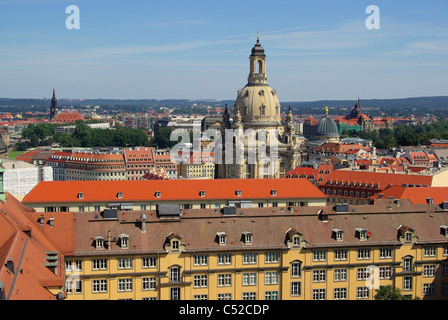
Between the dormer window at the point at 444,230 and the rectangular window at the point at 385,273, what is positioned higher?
the dormer window at the point at 444,230

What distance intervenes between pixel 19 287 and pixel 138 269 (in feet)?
46.4

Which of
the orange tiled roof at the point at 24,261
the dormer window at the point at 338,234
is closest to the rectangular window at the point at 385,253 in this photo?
the dormer window at the point at 338,234

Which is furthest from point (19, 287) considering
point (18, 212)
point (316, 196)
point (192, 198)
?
point (316, 196)

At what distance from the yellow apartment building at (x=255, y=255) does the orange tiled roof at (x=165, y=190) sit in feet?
49.3

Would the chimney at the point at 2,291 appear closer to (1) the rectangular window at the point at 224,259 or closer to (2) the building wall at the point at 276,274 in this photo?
(2) the building wall at the point at 276,274

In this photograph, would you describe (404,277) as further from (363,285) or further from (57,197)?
(57,197)

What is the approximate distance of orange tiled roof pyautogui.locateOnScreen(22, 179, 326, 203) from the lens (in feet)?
172

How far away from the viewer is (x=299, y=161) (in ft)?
309

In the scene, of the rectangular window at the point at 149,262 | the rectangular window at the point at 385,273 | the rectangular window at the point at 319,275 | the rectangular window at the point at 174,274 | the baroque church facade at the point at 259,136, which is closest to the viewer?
the rectangular window at the point at 149,262

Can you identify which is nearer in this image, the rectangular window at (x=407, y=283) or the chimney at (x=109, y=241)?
the chimney at (x=109, y=241)

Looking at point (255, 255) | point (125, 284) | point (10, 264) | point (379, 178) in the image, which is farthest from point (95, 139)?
point (10, 264)

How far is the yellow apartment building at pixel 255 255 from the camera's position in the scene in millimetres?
34406

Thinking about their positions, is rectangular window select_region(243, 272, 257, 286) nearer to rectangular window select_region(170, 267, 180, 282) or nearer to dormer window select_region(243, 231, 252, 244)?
dormer window select_region(243, 231, 252, 244)

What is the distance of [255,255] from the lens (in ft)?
118
